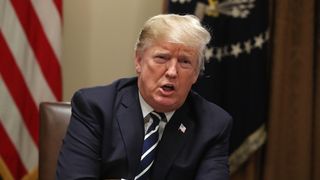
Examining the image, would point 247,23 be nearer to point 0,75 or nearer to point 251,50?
point 251,50

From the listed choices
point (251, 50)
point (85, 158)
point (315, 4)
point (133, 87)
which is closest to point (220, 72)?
point (251, 50)

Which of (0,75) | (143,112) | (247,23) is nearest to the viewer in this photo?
(143,112)

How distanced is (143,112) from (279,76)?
1.31 metres

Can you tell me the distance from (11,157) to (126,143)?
49.4 inches

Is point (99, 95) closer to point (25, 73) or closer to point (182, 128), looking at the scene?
point (182, 128)

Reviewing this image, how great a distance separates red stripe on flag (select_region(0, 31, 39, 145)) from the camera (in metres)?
2.67

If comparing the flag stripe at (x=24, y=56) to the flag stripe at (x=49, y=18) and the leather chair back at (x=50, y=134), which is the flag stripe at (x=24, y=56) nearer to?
the flag stripe at (x=49, y=18)

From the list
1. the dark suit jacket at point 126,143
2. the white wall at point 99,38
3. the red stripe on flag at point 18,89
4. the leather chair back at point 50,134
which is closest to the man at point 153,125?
the dark suit jacket at point 126,143

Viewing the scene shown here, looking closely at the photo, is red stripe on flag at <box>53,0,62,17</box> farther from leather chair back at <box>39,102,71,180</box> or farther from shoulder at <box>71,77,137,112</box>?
shoulder at <box>71,77,137,112</box>

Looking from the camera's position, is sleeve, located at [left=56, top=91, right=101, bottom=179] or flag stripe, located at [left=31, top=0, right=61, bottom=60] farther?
flag stripe, located at [left=31, top=0, right=61, bottom=60]

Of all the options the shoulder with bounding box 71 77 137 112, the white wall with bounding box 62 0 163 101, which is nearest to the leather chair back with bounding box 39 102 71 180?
the shoulder with bounding box 71 77 137 112

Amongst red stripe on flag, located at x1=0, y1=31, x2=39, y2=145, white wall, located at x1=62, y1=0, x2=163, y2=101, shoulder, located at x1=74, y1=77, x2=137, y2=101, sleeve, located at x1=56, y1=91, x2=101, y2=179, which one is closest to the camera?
sleeve, located at x1=56, y1=91, x2=101, y2=179

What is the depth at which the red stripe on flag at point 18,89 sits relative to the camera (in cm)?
267

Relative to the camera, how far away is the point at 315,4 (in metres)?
2.84
